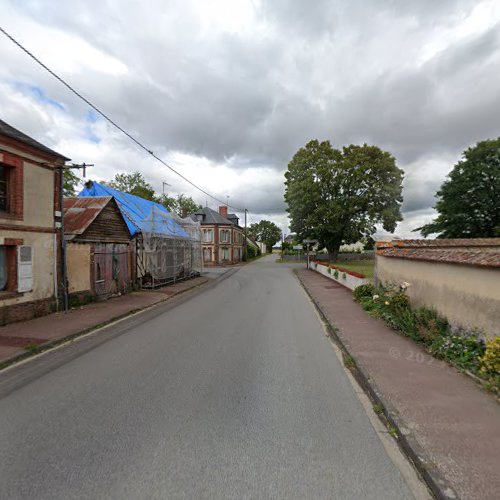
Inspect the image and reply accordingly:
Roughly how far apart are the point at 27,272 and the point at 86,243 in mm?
2929

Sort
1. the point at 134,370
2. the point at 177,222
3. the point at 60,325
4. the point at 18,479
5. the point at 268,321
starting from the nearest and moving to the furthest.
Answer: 1. the point at 18,479
2. the point at 134,370
3. the point at 60,325
4. the point at 268,321
5. the point at 177,222

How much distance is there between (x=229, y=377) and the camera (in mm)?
4680

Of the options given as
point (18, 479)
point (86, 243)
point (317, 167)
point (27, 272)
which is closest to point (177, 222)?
point (86, 243)

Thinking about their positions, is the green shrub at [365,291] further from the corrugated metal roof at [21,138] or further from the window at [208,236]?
the window at [208,236]

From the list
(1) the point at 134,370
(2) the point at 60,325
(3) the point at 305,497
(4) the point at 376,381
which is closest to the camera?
(3) the point at 305,497

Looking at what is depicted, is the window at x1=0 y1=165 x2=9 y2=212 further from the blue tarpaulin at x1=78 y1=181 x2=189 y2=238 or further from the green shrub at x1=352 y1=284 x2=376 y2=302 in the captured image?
the green shrub at x1=352 y1=284 x2=376 y2=302

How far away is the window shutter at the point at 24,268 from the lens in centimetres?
837

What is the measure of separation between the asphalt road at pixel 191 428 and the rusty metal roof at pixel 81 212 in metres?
6.60

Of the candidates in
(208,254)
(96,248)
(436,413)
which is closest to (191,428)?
(436,413)

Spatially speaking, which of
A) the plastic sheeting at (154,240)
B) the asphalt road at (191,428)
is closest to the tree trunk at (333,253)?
the plastic sheeting at (154,240)

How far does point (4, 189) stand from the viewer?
Answer: 27.5 ft

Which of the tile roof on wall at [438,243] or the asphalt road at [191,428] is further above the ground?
the tile roof on wall at [438,243]

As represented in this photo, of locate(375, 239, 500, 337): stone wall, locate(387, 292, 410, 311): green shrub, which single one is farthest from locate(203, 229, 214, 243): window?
locate(387, 292, 410, 311): green shrub

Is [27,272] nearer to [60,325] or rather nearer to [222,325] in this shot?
[60,325]
